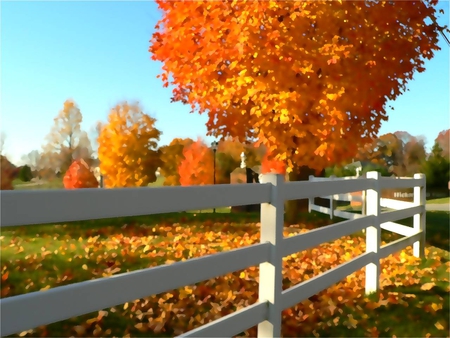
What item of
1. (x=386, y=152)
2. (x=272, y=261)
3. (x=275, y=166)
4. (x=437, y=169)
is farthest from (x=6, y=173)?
(x=386, y=152)

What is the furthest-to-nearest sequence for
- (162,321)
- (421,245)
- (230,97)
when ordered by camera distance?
(230,97)
(421,245)
(162,321)

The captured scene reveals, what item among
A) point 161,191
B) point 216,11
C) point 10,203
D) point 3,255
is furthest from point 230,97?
point 10,203

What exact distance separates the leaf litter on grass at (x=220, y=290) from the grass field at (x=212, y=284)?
12mm

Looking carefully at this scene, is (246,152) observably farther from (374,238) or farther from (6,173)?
(374,238)

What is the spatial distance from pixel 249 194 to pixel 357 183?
2.71 m

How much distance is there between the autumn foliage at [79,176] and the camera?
151 ft

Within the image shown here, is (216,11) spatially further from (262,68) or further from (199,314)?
(199,314)

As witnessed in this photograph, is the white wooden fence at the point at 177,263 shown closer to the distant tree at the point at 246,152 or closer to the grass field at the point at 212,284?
the grass field at the point at 212,284

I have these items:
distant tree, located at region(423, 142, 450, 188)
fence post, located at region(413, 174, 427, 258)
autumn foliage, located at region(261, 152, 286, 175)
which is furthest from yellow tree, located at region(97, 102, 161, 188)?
fence post, located at region(413, 174, 427, 258)

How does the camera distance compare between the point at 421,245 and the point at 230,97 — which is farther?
the point at 230,97

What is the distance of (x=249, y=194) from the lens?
3.57 metres

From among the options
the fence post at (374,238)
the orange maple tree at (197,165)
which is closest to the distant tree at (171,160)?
the orange maple tree at (197,165)

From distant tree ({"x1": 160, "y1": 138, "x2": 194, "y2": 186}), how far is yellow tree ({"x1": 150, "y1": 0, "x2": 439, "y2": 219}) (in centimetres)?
4091

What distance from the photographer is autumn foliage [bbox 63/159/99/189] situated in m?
46.1
